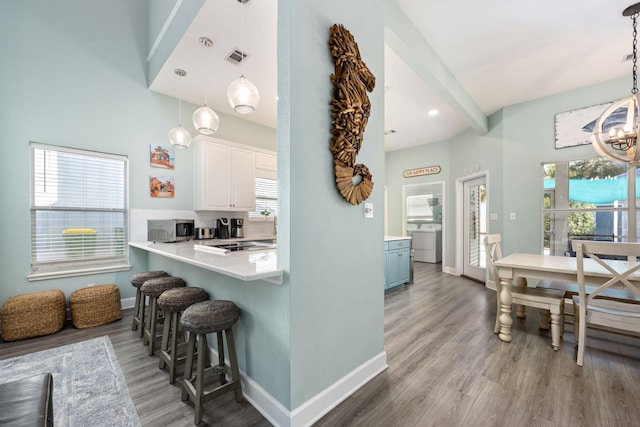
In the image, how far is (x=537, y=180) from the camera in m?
4.16

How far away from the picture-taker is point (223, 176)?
403 centimetres

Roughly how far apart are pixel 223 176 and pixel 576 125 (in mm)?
5299

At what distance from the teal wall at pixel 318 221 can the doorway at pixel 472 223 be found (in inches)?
161

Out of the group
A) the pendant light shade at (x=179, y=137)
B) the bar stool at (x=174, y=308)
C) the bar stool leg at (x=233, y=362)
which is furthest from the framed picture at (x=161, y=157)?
the bar stool leg at (x=233, y=362)

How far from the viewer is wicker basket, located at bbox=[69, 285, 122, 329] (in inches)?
112

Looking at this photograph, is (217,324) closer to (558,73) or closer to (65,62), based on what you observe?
(65,62)

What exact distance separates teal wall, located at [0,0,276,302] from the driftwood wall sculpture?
3122mm

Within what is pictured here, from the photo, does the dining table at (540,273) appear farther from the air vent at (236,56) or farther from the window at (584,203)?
the air vent at (236,56)

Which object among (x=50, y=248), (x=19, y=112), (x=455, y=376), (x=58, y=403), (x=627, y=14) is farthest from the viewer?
(x=50, y=248)

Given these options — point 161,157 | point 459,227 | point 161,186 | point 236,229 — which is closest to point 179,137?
point 161,157

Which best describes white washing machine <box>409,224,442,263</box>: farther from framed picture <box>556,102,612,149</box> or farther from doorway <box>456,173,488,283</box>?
framed picture <box>556,102,612,149</box>

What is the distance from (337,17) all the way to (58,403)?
3.11 metres

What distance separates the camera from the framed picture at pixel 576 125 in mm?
3721

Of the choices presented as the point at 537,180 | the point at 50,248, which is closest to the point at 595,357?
the point at 537,180
